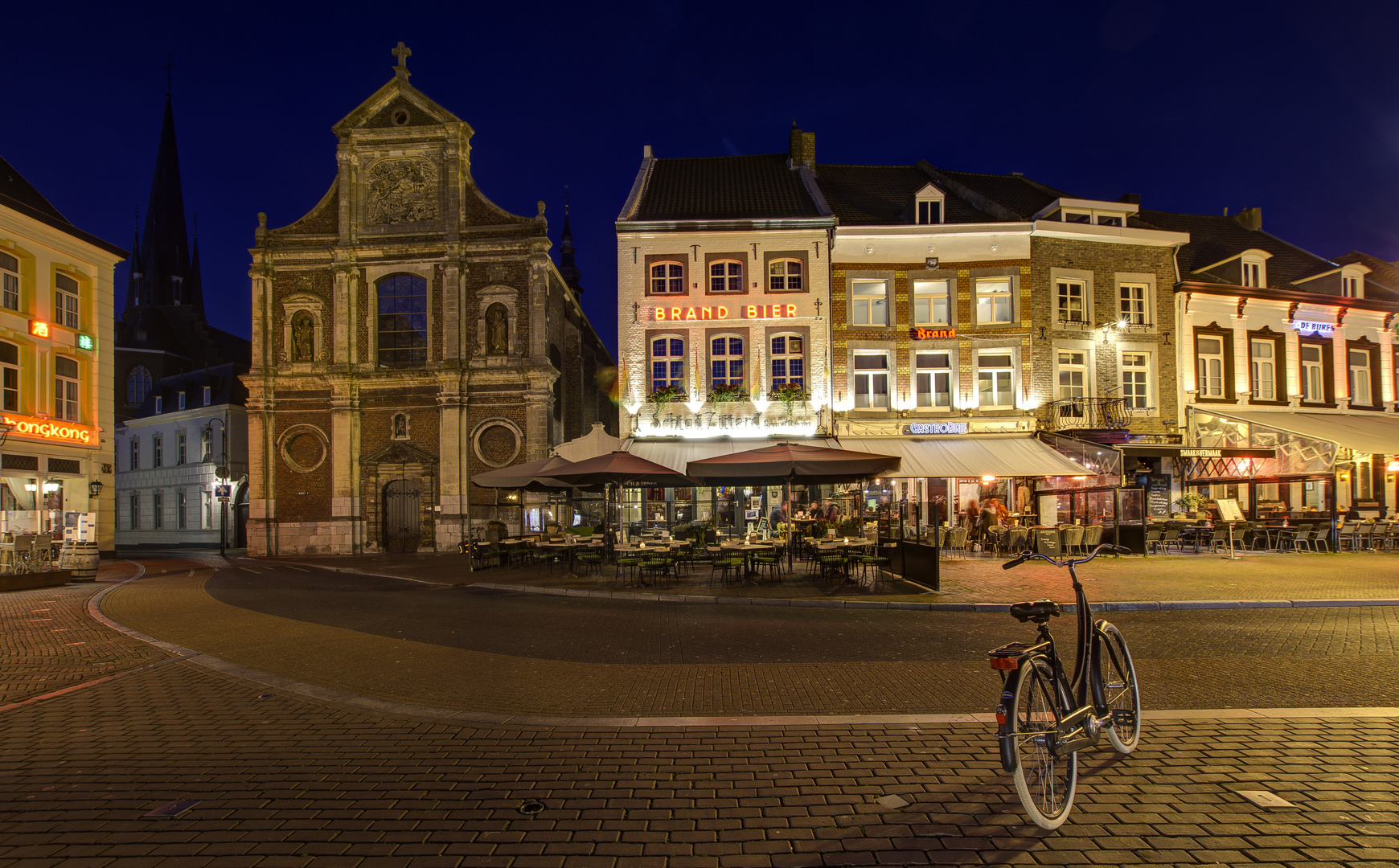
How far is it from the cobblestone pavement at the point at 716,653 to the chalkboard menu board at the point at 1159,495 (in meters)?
11.8

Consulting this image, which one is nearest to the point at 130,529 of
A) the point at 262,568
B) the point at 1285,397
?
the point at 262,568

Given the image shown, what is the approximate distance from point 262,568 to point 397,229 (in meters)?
12.9

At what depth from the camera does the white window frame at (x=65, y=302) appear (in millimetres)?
24109

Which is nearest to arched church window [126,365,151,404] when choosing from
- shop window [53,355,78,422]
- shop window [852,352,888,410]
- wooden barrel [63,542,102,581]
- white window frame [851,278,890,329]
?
shop window [53,355,78,422]

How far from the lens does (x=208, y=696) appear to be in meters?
6.45

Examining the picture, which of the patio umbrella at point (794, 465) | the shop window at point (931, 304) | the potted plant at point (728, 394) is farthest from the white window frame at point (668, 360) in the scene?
the patio umbrella at point (794, 465)

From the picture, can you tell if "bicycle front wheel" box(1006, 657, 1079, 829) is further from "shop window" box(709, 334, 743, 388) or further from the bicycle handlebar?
"shop window" box(709, 334, 743, 388)

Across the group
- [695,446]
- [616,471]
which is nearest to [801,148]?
[695,446]

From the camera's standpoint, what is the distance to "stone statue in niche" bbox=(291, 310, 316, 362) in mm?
27109

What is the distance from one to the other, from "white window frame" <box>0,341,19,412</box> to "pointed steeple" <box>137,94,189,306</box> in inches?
1509

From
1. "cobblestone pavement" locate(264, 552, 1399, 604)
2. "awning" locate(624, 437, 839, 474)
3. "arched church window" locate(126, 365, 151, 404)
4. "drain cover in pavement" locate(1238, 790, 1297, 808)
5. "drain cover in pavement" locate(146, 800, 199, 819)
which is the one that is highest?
"arched church window" locate(126, 365, 151, 404)

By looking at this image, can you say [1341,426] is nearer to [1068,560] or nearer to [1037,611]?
[1068,560]

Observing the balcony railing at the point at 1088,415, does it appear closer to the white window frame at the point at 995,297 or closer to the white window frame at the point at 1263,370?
the white window frame at the point at 995,297

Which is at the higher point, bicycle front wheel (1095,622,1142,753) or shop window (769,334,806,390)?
shop window (769,334,806,390)
